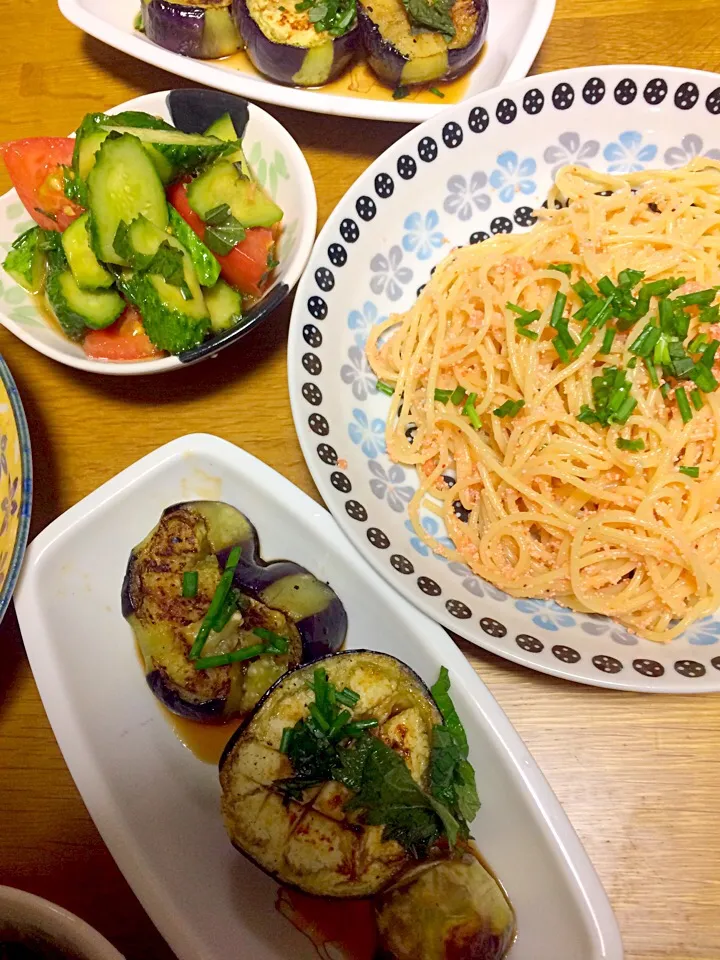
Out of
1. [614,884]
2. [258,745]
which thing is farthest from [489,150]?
[614,884]

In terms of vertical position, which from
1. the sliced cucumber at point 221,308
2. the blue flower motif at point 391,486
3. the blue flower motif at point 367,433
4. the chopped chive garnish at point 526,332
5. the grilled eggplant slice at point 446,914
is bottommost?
the grilled eggplant slice at point 446,914

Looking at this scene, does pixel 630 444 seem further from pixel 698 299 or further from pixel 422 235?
pixel 422 235

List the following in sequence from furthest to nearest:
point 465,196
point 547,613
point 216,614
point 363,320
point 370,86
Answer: point 370,86
point 465,196
point 363,320
point 547,613
point 216,614

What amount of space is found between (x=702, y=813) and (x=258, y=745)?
108cm

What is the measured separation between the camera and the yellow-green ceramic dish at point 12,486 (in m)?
1.57

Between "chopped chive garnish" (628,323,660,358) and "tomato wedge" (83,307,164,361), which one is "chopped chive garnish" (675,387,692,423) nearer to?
"chopped chive garnish" (628,323,660,358)

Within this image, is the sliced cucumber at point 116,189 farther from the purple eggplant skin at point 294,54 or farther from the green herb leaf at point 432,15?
the green herb leaf at point 432,15

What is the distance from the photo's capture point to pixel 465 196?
2.15m

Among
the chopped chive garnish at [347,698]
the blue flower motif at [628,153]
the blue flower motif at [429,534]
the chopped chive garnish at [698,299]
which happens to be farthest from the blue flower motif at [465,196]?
the chopped chive garnish at [347,698]

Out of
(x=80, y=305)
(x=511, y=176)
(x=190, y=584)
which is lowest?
(x=190, y=584)

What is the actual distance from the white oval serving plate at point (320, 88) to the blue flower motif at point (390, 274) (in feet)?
1.57

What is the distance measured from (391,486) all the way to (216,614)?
0.61 meters

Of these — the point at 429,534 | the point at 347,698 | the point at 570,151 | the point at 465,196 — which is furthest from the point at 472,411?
the point at 570,151

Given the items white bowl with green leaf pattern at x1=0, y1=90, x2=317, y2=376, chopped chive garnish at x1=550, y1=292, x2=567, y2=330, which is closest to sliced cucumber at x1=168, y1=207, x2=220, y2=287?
white bowl with green leaf pattern at x1=0, y1=90, x2=317, y2=376
